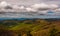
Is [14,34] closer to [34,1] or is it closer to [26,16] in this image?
[26,16]

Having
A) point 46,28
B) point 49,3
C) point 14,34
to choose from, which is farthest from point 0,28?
point 49,3

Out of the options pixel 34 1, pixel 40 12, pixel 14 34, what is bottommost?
pixel 14 34

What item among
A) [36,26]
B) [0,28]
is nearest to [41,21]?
[36,26]

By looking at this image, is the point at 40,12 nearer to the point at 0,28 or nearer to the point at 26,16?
the point at 26,16

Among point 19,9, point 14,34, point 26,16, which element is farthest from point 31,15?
point 14,34

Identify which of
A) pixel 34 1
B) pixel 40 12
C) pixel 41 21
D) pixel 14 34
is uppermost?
pixel 34 1

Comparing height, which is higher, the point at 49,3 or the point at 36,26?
the point at 49,3

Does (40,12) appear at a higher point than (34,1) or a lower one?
lower

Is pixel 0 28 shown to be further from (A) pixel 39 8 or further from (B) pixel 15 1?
(A) pixel 39 8
